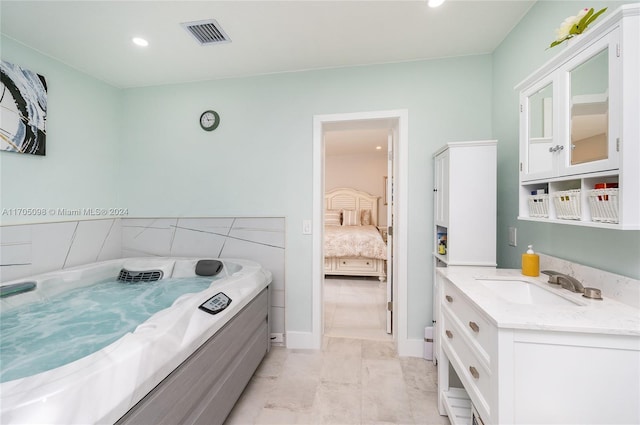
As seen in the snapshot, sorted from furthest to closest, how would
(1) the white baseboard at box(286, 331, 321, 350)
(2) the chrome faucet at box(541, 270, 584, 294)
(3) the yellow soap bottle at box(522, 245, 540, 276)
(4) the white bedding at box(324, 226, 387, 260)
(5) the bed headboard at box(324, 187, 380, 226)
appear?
(5) the bed headboard at box(324, 187, 380, 226)
(4) the white bedding at box(324, 226, 387, 260)
(1) the white baseboard at box(286, 331, 321, 350)
(3) the yellow soap bottle at box(522, 245, 540, 276)
(2) the chrome faucet at box(541, 270, 584, 294)

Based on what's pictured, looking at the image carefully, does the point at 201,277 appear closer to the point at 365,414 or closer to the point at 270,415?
the point at 270,415

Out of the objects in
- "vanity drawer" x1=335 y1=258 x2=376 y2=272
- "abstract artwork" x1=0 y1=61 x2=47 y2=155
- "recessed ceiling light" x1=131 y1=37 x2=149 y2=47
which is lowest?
"vanity drawer" x1=335 y1=258 x2=376 y2=272

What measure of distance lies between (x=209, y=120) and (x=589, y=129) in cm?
272

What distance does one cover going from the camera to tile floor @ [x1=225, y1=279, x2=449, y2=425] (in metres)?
1.62

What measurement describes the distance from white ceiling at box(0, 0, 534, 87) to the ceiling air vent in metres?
0.05

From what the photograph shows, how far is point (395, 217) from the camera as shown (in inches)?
96.4

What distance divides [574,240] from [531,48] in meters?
1.24

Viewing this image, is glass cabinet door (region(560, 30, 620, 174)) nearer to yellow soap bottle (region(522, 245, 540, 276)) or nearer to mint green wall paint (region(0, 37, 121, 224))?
yellow soap bottle (region(522, 245, 540, 276))

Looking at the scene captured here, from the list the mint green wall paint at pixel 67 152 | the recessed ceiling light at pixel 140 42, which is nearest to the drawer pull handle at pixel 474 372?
the recessed ceiling light at pixel 140 42

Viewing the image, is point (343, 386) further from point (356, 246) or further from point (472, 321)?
point (356, 246)

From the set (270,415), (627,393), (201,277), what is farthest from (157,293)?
(627,393)

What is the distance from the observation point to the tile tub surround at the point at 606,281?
104cm

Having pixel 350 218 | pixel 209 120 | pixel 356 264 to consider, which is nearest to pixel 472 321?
pixel 209 120

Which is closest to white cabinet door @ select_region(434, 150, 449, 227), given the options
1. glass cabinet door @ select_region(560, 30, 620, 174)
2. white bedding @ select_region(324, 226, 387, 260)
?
glass cabinet door @ select_region(560, 30, 620, 174)
